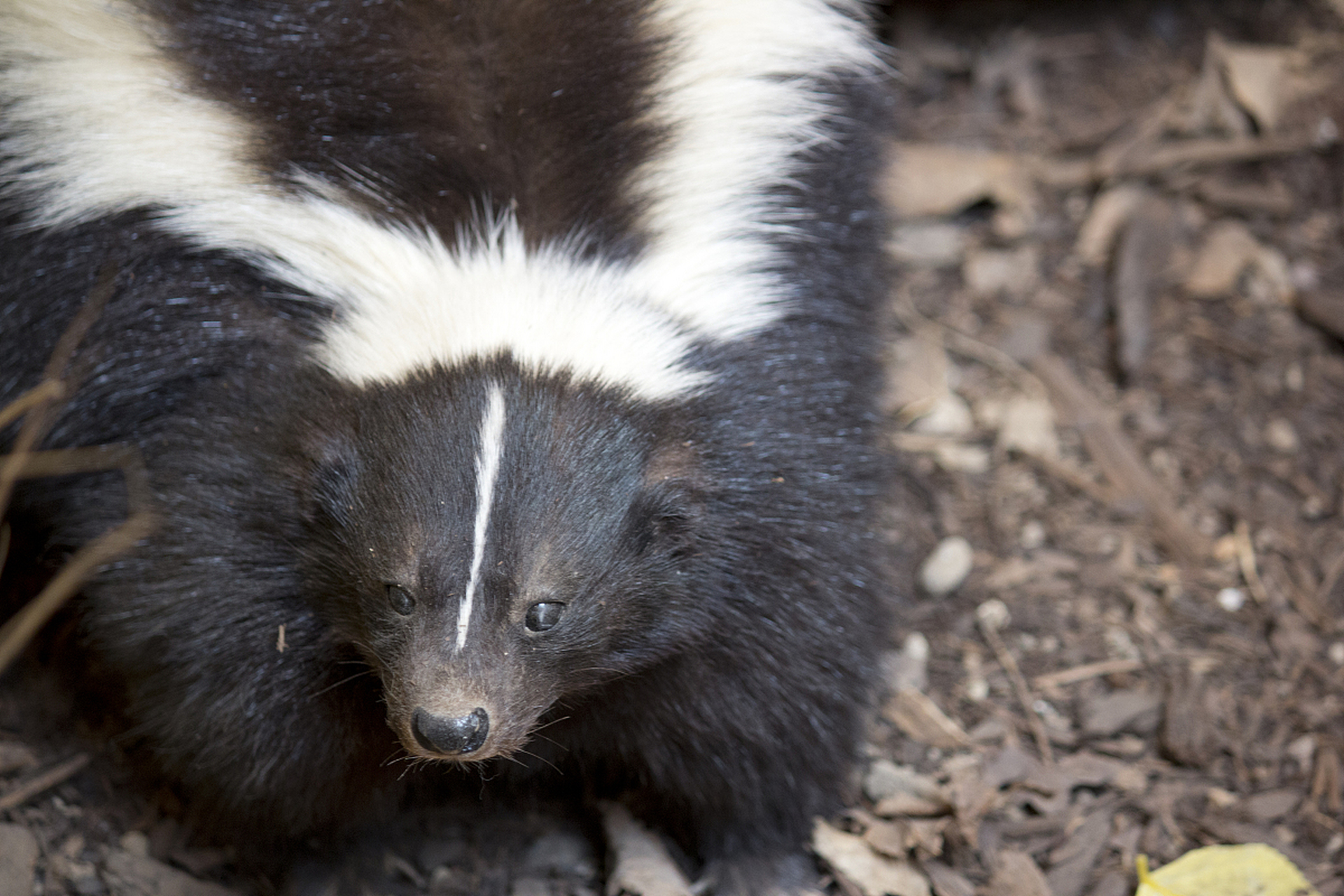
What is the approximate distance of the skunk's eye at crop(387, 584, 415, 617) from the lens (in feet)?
9.60

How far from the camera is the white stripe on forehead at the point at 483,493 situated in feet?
9.39

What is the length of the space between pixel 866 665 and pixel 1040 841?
76 cm

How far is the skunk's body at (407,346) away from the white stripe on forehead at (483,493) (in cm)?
2

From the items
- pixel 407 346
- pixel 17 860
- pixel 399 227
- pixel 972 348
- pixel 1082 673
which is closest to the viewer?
pixel 407 346

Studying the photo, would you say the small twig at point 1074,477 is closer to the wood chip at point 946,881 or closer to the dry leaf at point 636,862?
the wood chip at point 946,881

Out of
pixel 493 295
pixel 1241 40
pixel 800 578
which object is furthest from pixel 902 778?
pixel 1241 40

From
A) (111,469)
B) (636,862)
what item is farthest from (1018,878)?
(111,469)

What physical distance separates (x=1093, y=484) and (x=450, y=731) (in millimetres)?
2777

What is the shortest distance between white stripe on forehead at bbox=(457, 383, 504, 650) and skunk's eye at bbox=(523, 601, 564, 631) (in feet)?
0.43

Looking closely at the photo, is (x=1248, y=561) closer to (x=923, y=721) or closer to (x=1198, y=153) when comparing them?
(x=923, y=721)

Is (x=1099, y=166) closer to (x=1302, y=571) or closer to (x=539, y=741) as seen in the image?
(x=1302, y=571)

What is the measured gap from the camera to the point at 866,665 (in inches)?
148

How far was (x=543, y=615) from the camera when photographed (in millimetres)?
2932

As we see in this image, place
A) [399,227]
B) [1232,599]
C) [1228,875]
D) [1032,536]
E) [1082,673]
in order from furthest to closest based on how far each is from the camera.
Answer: [1032,536]
[1232,599]
[1082,673]
[1228,875]
[399,227]
